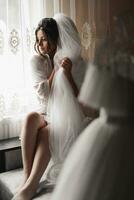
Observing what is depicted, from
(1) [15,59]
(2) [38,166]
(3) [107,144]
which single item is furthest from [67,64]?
(3) [107,144]

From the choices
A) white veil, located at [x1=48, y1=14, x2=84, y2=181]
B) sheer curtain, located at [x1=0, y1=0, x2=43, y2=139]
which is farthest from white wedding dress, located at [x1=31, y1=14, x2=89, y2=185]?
sheer curtain, located at [x1=0, y1=0, x2=43, y2=139]

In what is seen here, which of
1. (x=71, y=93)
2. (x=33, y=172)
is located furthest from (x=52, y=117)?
(x=33, y=172)

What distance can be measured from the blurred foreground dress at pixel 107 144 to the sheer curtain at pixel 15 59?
4.24 feet

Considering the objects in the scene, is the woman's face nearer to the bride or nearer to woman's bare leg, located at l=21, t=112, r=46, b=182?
the bride

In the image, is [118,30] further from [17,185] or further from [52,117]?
[17,185]

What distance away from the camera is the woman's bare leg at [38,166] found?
1497 millimetres

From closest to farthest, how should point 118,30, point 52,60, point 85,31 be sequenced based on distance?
point 118,30, point 52,60, point 85,31

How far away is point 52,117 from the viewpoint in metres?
1.70

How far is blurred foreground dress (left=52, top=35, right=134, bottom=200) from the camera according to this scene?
741mm

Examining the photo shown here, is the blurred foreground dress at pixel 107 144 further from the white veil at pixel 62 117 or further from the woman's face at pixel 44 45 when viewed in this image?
the woman's face at pixel 44 45

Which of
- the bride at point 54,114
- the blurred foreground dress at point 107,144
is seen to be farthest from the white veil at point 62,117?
the blurred foreground dress at point 107,144

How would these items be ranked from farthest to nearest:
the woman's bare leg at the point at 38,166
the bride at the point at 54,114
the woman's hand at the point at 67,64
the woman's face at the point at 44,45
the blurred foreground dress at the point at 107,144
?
the woman's face at the point at 44,45 < the woman's hand at the point at 67,64 < the bride at the point at 54,114 < the woman's bare leg at the point at 38,166 < the blurred foreground dress at the point at 107,144

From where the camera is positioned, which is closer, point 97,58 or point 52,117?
point 97,58

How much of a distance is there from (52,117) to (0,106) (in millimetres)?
463
